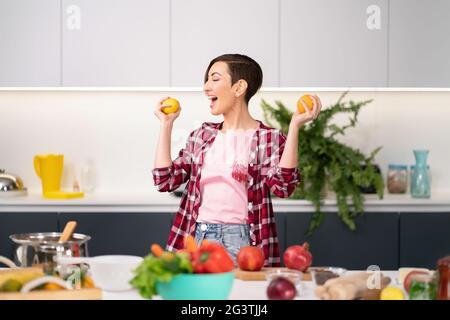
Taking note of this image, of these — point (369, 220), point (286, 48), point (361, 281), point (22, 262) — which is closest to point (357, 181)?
point (369, 220)

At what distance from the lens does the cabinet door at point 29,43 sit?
15.5ft

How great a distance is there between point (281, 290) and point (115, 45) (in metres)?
3.02

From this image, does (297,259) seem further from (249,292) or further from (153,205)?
(153,205)

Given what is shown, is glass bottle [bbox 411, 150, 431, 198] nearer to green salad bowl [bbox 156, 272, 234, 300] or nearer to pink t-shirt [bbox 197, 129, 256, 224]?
pink t-shirt [bbox 197, 129, 256, 224]

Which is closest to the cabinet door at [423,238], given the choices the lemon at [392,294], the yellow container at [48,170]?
the yellow container at [48,170]

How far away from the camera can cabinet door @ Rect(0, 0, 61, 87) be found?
472cm

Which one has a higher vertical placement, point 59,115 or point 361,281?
point 59,115

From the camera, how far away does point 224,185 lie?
9.52 feet

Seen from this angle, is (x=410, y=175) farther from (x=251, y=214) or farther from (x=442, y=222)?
(x=251, y=214)

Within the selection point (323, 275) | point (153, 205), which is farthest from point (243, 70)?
point (153, 205)

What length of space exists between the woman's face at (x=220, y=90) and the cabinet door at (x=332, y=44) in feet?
5.94

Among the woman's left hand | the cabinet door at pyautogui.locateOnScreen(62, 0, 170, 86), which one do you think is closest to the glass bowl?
the woman's left hand

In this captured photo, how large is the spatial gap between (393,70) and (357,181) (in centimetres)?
79

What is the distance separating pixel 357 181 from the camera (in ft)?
14.6
